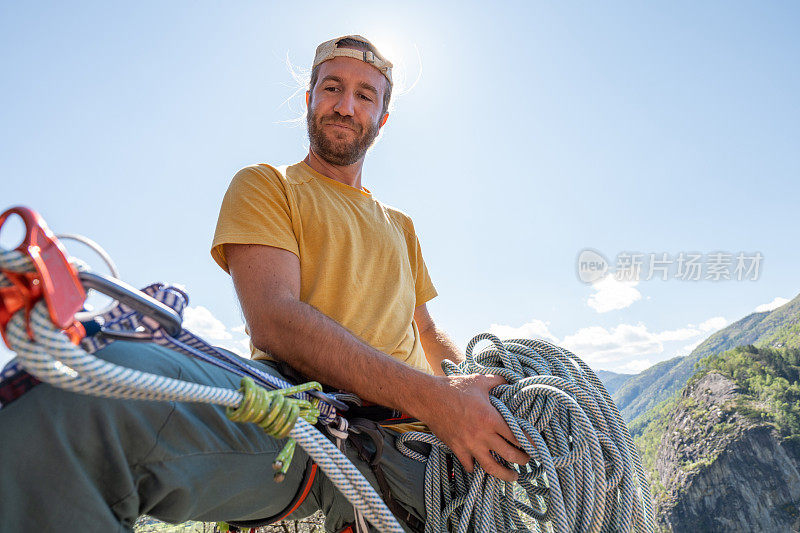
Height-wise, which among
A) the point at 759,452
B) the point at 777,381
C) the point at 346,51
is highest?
the point at 346,51

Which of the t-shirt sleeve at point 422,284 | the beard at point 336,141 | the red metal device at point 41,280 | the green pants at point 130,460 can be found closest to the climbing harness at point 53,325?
the red metal device at point 41,280

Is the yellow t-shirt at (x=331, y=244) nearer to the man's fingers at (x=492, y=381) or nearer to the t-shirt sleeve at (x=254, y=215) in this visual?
the t-shirt sleeve at (x=254, y=215)

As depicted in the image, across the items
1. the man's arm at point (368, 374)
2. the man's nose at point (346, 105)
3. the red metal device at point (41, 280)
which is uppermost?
the man's nose at point (346, 105)

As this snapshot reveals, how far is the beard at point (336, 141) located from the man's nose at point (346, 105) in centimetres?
3

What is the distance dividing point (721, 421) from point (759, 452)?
231 inches

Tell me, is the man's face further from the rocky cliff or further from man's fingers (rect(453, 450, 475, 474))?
the rocky cliff

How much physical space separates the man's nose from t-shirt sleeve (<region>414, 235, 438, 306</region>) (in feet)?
2.95

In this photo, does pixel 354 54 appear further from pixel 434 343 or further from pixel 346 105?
pixel 434 343

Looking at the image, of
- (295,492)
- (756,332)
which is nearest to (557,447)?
(295,492)

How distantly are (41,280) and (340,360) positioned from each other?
1.04 metres

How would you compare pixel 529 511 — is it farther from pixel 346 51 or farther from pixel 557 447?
pixel 346 51

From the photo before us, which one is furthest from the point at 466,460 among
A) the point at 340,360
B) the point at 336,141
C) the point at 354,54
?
the point at 354,54

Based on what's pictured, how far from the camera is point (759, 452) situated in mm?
72062

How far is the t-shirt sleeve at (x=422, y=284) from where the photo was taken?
3.09 metres
